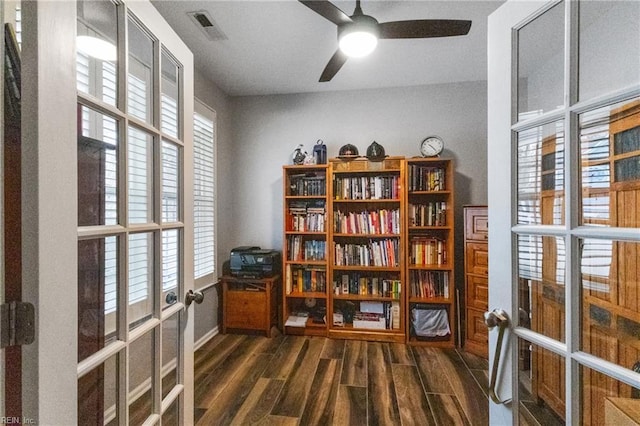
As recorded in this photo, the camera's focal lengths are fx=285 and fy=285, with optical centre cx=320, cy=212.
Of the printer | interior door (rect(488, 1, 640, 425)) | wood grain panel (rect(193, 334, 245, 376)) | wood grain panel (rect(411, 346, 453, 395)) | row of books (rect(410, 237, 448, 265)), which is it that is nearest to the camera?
interior door (rect(488, 1, 640, 425))

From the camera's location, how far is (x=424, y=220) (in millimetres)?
2947

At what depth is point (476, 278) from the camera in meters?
2.66

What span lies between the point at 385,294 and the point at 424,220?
2.84ft

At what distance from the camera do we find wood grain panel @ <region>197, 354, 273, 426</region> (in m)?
1.77

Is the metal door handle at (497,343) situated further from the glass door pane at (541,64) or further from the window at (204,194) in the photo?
the window at (204,194)

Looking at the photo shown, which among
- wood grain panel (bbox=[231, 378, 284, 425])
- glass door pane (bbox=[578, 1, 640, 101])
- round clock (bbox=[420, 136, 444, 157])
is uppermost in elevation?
round clock (bbox=[420, 136, 444, 157])

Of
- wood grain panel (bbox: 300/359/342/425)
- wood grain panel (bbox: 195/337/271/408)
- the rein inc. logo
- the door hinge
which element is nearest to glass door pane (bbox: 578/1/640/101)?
the door hinge

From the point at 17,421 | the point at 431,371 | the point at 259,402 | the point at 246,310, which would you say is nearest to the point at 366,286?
the point at 431,371

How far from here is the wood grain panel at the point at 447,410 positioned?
173 centimetres

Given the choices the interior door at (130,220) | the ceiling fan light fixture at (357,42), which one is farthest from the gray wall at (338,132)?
the interior door at (130,220)

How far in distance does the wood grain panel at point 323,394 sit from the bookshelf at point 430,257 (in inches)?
37.5

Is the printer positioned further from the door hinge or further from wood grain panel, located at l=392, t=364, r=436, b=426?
the door hinge

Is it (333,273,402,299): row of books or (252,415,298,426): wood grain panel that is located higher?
(333,273,402,299): row of books

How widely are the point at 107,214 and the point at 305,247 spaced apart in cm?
237
